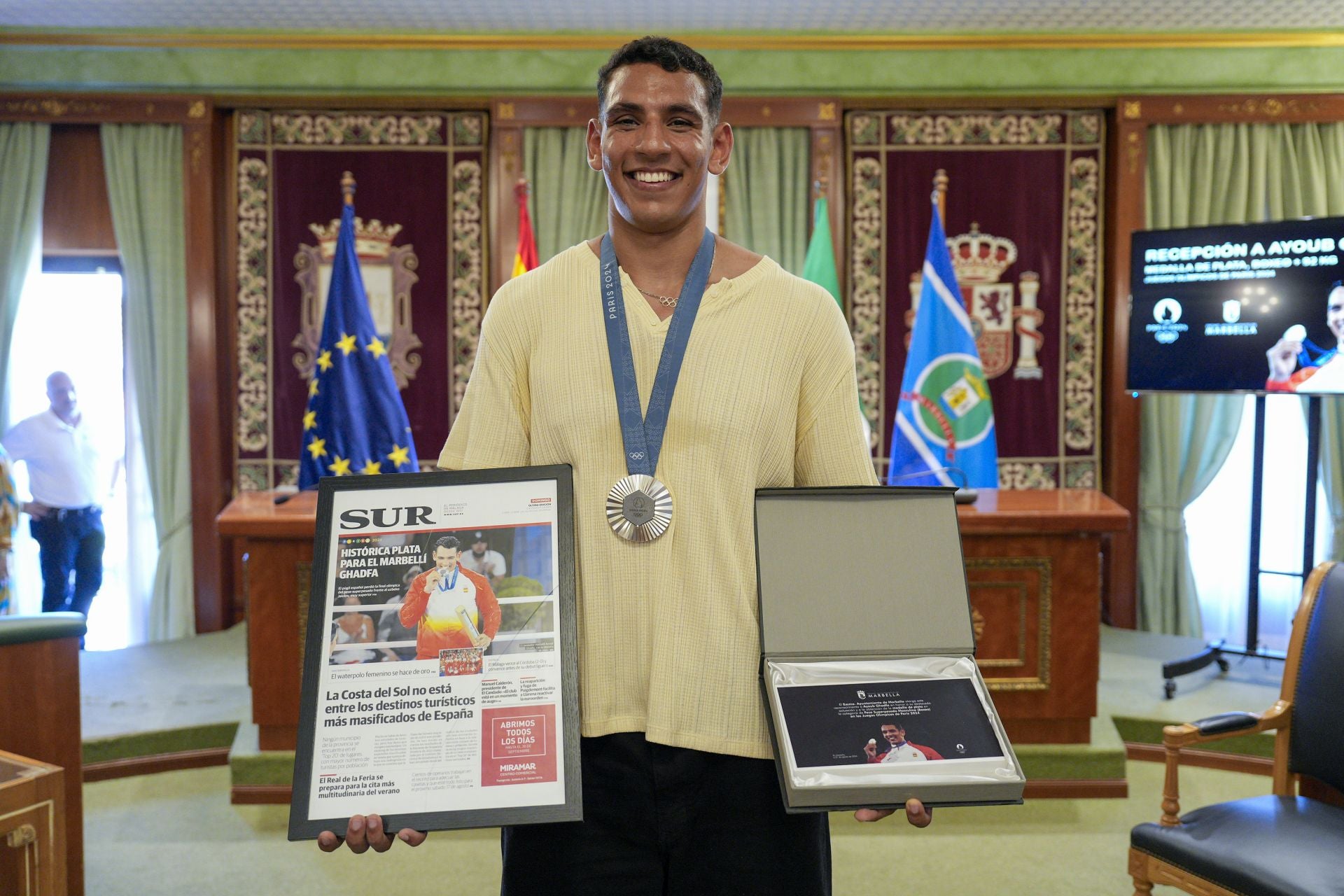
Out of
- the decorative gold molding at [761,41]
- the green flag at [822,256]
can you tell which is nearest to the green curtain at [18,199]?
the decorative gold molding at [761,41]

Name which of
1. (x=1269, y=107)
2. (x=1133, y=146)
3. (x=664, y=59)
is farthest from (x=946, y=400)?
(x=664, y=59)

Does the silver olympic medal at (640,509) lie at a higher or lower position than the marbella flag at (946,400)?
lower

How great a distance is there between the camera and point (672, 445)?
1.29m

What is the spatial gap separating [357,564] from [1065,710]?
2.88 meters

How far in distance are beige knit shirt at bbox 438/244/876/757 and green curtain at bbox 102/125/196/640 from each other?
191 inches

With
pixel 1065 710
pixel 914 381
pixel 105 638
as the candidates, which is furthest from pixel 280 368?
pixel 1065 710

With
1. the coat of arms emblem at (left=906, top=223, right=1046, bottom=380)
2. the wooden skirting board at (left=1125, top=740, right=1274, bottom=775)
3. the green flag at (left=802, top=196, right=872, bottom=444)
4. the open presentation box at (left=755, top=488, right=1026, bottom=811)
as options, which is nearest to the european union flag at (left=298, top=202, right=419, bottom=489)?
the green flag at (left=802, top=196, right=872, bottom=444)

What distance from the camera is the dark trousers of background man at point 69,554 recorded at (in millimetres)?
5094

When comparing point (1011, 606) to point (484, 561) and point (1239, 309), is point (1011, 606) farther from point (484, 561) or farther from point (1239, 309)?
point (484, 561)

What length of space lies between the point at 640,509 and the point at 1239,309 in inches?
150

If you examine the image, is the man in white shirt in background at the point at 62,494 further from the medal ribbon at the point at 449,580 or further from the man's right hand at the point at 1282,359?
the man's right hand at the point at 1282,359

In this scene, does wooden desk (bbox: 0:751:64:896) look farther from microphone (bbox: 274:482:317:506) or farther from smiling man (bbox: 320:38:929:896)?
microphone (bbox: 274:482:317:506)

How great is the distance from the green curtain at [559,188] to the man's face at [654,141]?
4.42 meters

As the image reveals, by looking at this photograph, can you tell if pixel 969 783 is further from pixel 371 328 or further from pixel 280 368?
pixel 280 368
